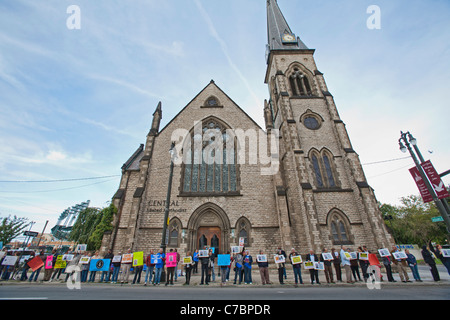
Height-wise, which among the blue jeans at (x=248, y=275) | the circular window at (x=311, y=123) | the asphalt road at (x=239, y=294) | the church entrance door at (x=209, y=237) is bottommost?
the asphalt road at (x=239, y=294)

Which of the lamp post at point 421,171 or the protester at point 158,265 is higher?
the lamp post at point 421,171

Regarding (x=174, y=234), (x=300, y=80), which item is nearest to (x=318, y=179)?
(x=174, y=234)

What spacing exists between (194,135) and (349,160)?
12.8 meters

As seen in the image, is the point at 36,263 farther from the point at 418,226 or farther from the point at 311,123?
the point at 418,226

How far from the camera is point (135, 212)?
1312 cm

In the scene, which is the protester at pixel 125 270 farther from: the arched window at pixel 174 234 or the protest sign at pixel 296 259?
the protest sign at pixel 296 259

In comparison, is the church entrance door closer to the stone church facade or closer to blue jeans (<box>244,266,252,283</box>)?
the stone church facade

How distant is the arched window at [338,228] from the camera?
13.8 meters

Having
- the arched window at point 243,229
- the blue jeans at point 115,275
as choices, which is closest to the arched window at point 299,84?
the arched window at point 243,229

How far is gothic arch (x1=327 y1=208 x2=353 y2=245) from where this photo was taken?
45.2 ft

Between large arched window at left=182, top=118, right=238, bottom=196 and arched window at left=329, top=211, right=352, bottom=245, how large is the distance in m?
7.24
